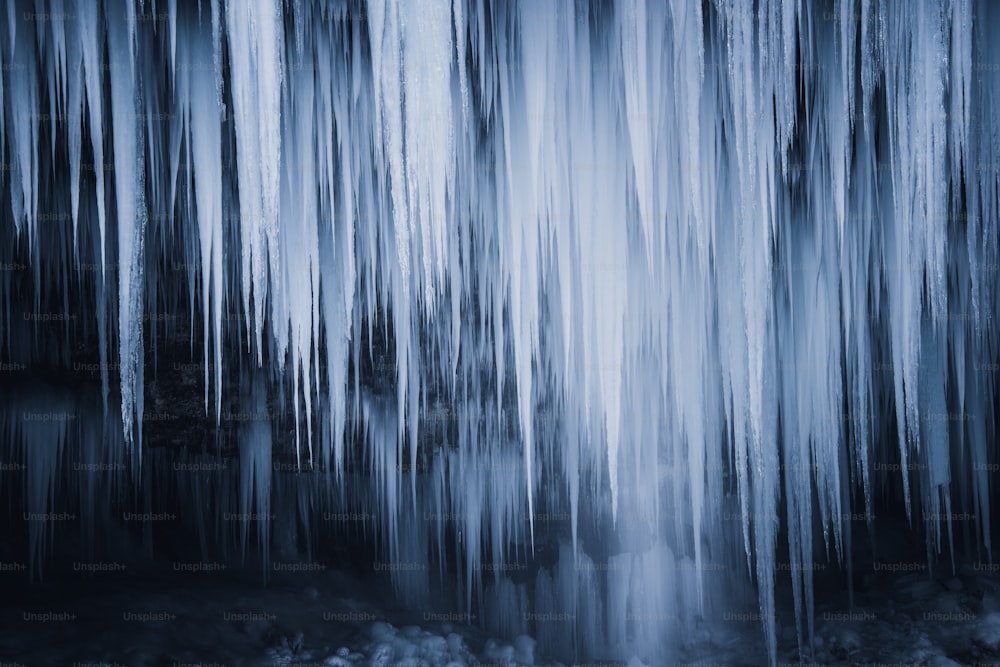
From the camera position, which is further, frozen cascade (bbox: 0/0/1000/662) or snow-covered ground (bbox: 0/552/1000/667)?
snow-covered ground (bbox: 0/552/1000/667)

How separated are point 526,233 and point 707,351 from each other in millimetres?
2184

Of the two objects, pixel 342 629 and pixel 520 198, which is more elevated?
pixel 520 198

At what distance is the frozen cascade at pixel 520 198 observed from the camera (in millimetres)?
3037

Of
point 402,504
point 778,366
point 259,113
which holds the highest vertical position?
point 259,113

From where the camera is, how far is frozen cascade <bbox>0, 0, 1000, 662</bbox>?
120 inches

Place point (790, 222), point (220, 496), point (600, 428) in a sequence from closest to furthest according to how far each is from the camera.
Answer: point (790, 222) < point (600, 428) < point (220, 496)

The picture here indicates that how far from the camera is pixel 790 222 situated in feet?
13.7

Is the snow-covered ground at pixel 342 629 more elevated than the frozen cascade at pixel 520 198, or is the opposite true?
the frozen cascade at pixel 520 198

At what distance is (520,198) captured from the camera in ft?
11.6

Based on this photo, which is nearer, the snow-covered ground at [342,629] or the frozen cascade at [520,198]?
the frozen cascade at [520,198]

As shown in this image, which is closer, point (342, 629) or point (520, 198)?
point (520, 198)

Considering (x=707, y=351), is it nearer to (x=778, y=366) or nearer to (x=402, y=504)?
(x=778, y=366)

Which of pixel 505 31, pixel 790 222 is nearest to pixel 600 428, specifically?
pixel 790 222

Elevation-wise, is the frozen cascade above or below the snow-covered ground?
above
